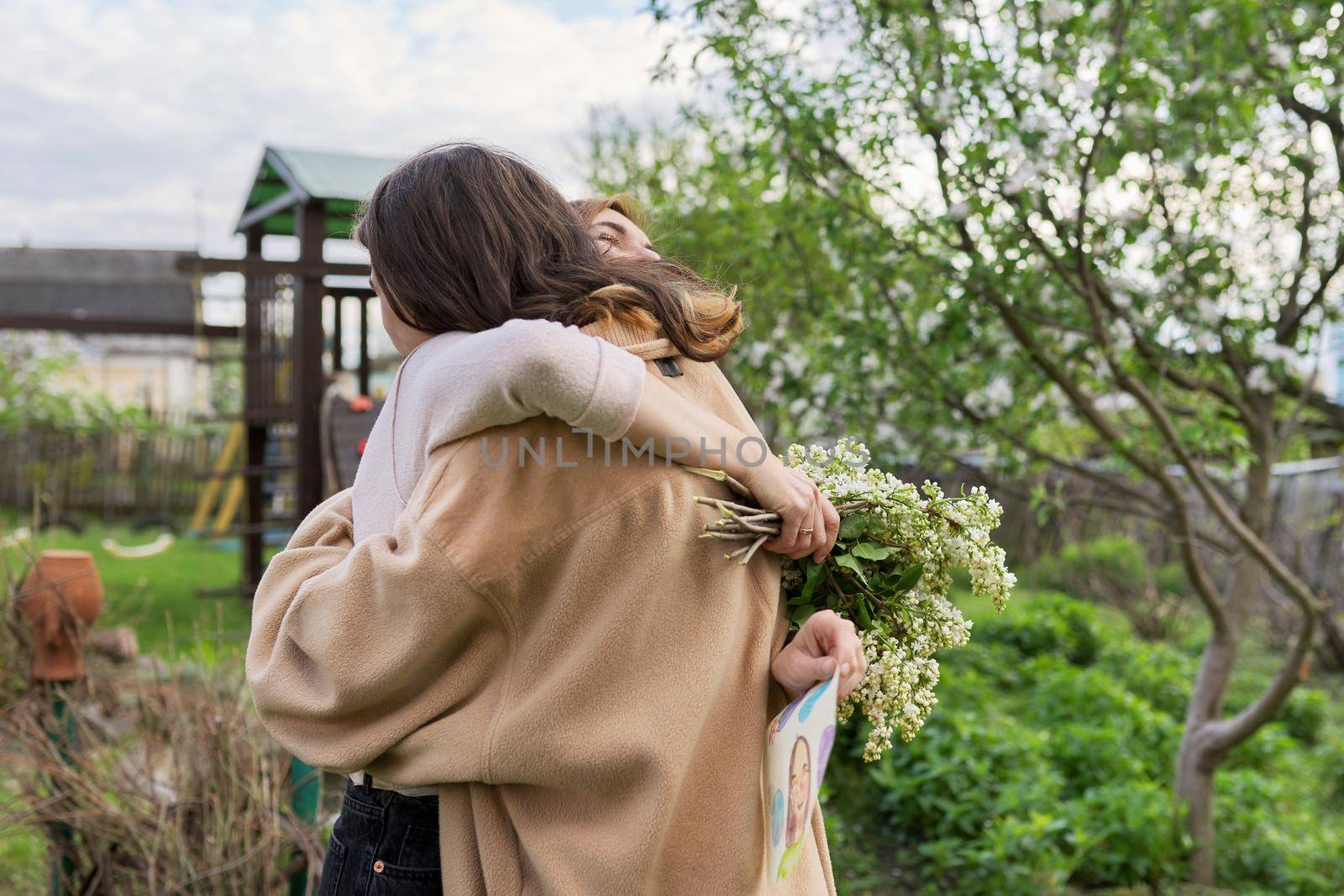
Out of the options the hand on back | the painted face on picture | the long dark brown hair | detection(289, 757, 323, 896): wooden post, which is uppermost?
the long dark brown hair

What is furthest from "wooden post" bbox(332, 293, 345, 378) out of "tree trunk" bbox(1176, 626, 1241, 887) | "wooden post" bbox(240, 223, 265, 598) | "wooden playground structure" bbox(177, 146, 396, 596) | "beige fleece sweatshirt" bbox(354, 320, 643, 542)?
"beige fleece sweatshirt" bbox(354, 320, 643, 542)

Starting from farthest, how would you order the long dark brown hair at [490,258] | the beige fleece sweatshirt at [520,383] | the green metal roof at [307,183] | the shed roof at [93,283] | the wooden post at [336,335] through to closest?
the shed roof at [93,283] < the wooden post at [336,335] < the green metal roof at [307,183] < the long dark brown hair at [490,258] < the beige fleece sweatshirt at [520,383]

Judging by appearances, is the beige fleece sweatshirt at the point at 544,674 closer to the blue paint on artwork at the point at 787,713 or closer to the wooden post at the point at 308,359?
the blue paint on artwork at the point at 787,713

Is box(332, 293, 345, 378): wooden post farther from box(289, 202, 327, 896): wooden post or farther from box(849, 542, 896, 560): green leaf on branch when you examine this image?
box(849, 542, 896, 560): green leaf on branch

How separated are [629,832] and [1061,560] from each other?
898 cm

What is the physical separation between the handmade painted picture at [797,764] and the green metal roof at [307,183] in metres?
4.96

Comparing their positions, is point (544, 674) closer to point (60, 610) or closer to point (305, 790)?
point (305, 790)

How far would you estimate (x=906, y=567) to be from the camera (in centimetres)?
144

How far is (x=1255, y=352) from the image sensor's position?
11.7 ft

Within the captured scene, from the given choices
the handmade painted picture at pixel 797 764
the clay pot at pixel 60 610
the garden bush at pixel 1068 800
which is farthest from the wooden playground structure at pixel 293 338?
the handmade painted picture at pixel 797 764

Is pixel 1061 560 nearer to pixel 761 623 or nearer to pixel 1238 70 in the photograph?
pixel 1238 70

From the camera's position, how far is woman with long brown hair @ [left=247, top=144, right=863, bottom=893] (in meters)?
1.19

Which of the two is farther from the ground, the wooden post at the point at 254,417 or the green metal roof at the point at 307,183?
the green metal roof at the point at 307,183

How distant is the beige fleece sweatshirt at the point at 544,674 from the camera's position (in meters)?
1.20
